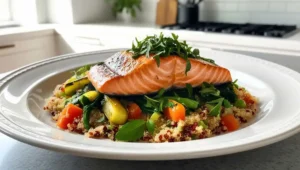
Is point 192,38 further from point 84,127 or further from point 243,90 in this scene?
point 84,127

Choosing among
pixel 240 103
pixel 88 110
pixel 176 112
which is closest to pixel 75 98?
pixel 88 110

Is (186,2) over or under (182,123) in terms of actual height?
over

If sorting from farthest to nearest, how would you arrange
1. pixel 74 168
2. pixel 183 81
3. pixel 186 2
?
pixel 186 2, pixel 183 81, pixel 74 168

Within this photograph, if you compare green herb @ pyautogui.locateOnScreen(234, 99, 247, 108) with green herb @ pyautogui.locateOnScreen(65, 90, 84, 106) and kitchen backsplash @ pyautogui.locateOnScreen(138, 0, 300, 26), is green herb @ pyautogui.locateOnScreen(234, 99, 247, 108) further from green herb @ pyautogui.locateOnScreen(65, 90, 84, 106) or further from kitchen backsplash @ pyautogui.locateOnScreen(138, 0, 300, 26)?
kitchen backsplash @ pyautogui.locateOnScreen(138, 0, 300, 26)

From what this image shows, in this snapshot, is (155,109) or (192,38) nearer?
(155,109)

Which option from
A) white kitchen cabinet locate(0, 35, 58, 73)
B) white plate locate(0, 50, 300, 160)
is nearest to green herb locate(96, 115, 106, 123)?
white plate locate(0, 50, 300, 160)

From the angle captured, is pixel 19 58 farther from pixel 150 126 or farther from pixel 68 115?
pixel 150 126

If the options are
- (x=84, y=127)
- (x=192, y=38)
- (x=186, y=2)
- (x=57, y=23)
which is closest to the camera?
(x=84, y=127)

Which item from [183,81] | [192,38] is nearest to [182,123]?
[183,81]
